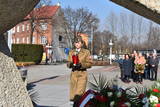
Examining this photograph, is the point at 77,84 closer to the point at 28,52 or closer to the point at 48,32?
the point at 28,52

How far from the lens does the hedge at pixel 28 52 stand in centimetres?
3249

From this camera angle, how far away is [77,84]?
6.75 metres

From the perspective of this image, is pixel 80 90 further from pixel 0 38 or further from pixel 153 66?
pixel 153 66

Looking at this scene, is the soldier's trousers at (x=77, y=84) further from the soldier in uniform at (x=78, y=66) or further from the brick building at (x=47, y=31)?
the brick building at (x=47, y=31)

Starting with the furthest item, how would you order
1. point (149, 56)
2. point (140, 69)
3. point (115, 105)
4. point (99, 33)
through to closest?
point (99, 33)
point (149, 56)
point (140, 69)
point (115, 105)

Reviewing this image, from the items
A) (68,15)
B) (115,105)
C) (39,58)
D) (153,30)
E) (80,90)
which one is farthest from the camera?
(68,15)

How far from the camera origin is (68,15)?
55500mm

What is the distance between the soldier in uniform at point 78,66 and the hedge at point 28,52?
25.9 metres

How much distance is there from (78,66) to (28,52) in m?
26.8

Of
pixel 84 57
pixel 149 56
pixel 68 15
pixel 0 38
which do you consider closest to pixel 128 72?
pixel 149 56

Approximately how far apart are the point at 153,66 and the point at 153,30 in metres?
33.1

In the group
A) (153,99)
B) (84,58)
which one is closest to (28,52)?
(84,58)

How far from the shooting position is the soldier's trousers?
21.9 ft

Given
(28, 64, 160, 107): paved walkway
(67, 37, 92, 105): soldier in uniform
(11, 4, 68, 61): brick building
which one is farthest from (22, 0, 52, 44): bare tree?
(67, 37, 92, 105): soldier in uniform
